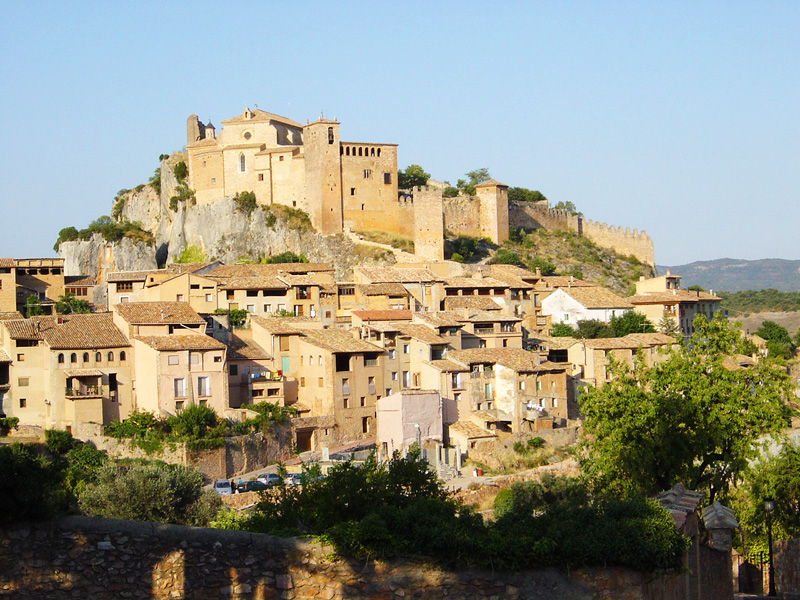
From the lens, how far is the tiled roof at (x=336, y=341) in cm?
5112

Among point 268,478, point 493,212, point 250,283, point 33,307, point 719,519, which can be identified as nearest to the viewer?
point 719,519

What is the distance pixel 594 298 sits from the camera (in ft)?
232

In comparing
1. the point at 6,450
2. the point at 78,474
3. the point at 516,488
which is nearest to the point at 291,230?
the point at 78,474

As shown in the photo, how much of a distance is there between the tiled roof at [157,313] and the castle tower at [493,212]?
40.4m

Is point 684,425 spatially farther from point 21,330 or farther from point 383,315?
point 21,330

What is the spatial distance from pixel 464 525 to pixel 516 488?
750 inches

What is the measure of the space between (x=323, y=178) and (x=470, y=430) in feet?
115

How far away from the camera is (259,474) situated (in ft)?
148

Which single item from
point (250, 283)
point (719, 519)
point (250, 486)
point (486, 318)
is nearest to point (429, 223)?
point (486, 318)

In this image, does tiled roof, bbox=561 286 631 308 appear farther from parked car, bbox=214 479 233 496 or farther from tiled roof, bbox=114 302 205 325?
parked car, bbox=214 479 233 496

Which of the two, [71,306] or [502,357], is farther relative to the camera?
[71,306]

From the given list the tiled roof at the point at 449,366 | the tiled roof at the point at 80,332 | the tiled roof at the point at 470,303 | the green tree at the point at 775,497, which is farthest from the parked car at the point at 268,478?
the tiled roof at the point at 470,303

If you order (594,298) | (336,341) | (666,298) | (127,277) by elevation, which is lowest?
(336,341)

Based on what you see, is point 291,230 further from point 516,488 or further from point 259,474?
point 516,488
